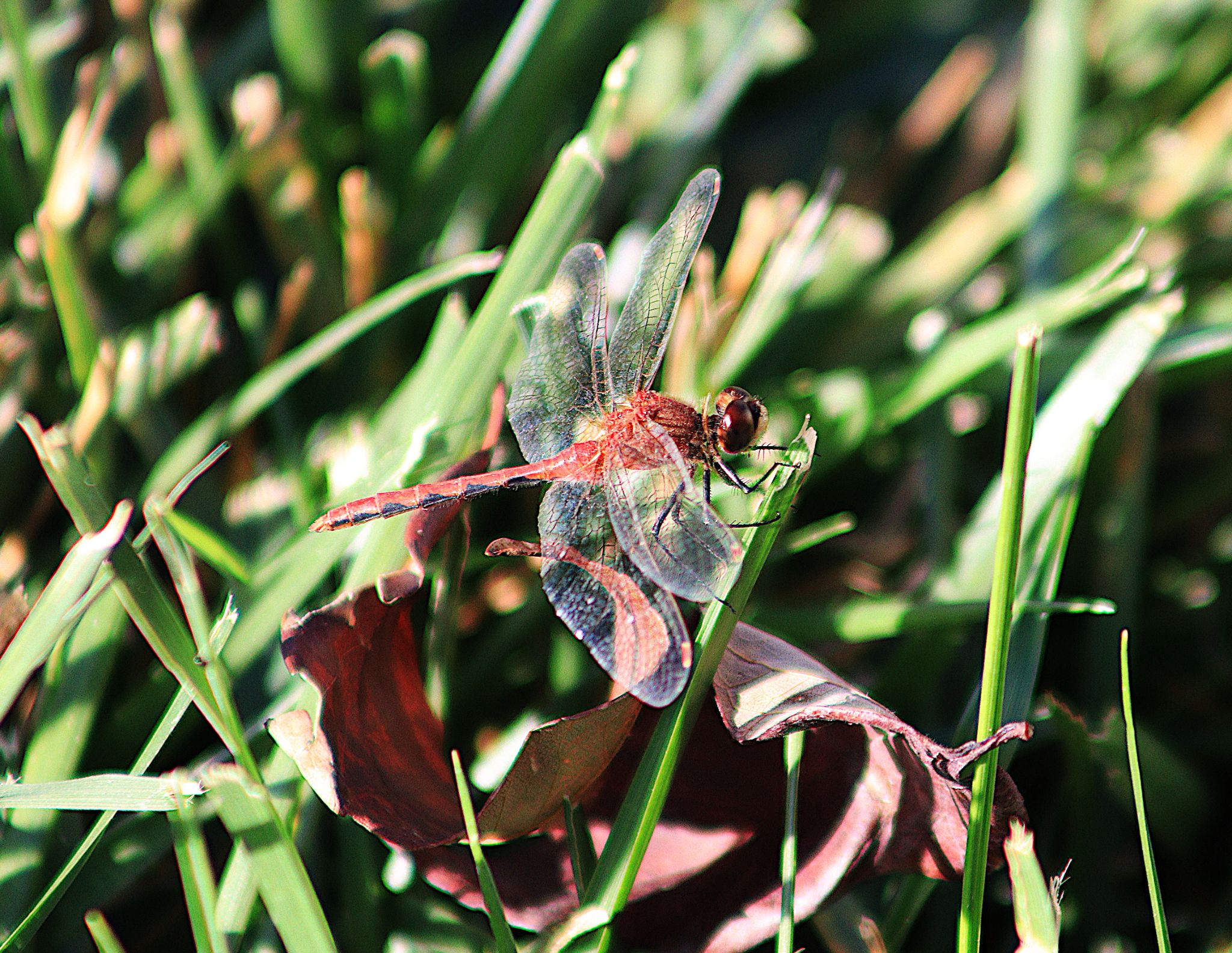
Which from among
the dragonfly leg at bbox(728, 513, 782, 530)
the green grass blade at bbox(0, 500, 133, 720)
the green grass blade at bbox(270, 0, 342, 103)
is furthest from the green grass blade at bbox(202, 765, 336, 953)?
the green grass blade at bbox(270, 0, 342, 103)

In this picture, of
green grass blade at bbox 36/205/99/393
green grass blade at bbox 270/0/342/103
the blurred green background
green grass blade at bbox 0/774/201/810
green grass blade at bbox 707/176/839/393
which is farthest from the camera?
green grass blade at bbox 270/0/342/103

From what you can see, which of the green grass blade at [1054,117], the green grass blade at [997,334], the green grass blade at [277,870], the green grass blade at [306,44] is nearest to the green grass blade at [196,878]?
the green grass blade at [277,870]

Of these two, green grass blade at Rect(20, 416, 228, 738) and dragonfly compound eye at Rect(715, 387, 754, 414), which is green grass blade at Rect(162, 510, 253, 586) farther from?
dragonfly compound eye at Rect(715, 387, 754, 414)

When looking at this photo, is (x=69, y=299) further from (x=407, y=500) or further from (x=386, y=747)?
(x=386, y=747)

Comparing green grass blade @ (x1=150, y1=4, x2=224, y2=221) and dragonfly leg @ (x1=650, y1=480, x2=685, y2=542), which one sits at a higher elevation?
green grass blade @ (x1=150, y1=4, x2=224, y2=221)

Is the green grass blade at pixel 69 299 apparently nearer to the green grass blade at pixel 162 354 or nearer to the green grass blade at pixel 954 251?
the green grass blade at pixel 162 354

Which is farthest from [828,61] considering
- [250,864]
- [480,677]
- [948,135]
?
[250,864]
